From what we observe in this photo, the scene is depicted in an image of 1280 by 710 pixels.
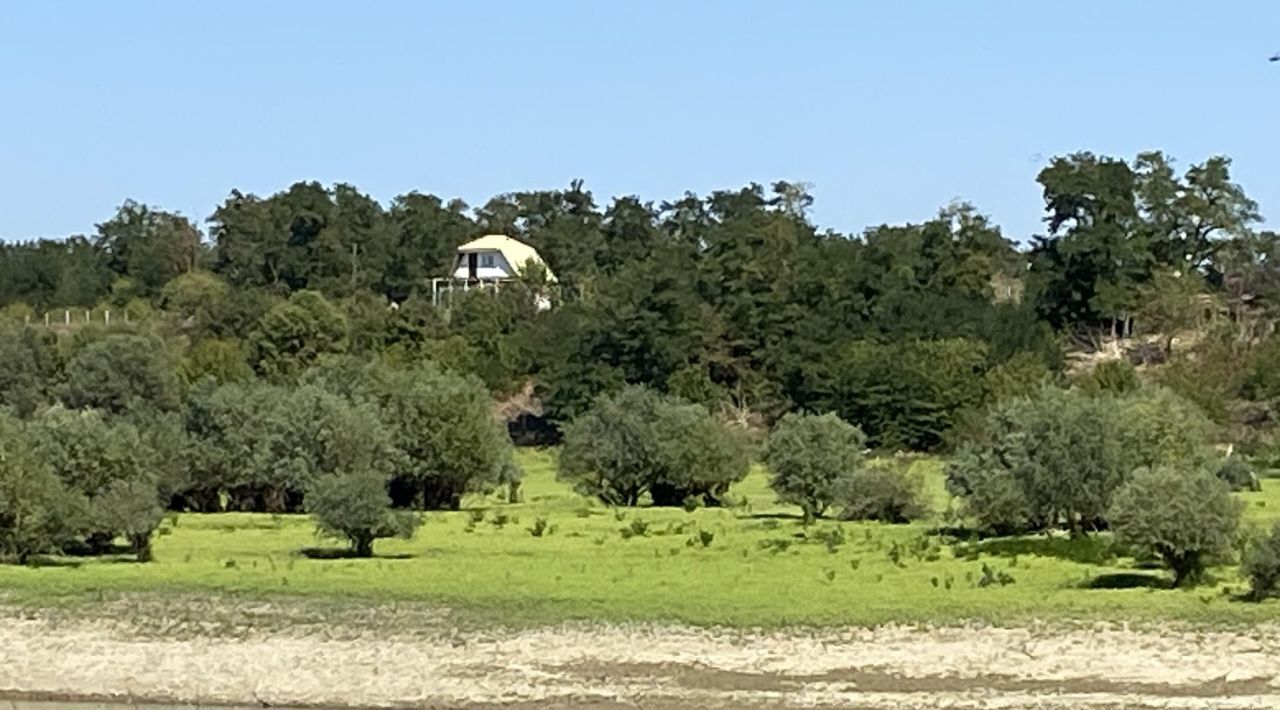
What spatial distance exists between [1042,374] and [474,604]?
44620mm

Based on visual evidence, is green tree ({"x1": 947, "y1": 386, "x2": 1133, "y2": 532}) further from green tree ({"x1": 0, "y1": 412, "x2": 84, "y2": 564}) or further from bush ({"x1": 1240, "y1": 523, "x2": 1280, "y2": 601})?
green tree ({"x1": 0, "y1": 412, "x2": 84, "y2": 564})

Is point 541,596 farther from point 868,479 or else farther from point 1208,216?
point 1208,216

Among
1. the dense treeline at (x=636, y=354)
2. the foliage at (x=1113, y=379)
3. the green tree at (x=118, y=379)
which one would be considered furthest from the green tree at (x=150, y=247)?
the foliage at (x=1113, y=379)

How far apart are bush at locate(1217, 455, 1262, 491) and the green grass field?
3629mm

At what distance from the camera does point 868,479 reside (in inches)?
1715

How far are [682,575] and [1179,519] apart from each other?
25.3 ft

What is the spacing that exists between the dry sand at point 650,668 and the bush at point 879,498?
A: 16.8 meters

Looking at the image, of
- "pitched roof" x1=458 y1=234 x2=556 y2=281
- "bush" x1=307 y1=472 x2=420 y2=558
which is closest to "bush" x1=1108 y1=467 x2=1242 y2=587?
"bush" x1=307 y1=472 x2=420 y2=558

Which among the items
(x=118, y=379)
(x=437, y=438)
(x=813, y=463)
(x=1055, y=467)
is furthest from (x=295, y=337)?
(x=1055, y=467)


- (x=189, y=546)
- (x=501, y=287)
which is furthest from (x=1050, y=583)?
(x=501, y=287)

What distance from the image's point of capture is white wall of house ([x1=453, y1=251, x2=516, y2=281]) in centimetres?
10703

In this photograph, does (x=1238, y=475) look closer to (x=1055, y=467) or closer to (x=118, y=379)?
(x=1055, y=467)

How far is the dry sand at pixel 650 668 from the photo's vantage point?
892 inches

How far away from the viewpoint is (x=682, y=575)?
32.6 metres
